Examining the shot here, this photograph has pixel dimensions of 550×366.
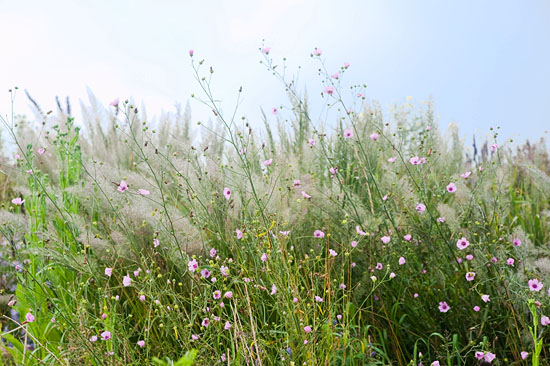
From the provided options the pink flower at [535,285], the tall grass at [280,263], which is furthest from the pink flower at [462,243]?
the pink flower at [535,285]

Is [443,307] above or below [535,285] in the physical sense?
below

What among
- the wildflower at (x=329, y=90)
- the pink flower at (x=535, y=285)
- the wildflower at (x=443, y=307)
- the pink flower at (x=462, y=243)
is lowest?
Answer: the wildflower at (x=443, y=307)

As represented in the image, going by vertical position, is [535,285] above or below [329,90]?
below

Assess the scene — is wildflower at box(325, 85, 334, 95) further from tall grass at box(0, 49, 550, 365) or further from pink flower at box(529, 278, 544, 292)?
pink flower at box(529, 278, 544, 292)

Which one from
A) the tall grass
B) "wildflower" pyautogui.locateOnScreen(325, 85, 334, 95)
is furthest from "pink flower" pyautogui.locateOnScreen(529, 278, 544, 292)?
"wildflower" pyautogui.locateOnScreen(325, 85, 334, 95)

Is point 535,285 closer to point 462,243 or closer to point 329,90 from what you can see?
point 462,243

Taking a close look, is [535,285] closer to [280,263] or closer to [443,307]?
[443,307]

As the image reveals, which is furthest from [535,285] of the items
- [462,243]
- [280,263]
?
[280,263]

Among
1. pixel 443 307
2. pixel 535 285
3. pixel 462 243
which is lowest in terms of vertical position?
pixel 443 307

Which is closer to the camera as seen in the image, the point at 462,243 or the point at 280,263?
the point at 280,263

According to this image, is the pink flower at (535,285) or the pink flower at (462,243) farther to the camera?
the pink flower at (462,243)

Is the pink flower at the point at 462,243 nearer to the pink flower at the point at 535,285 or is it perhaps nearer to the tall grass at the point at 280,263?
the tall grass at the point at 280,263

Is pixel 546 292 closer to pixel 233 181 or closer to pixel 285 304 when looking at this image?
pixel 285 304

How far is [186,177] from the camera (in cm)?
235
